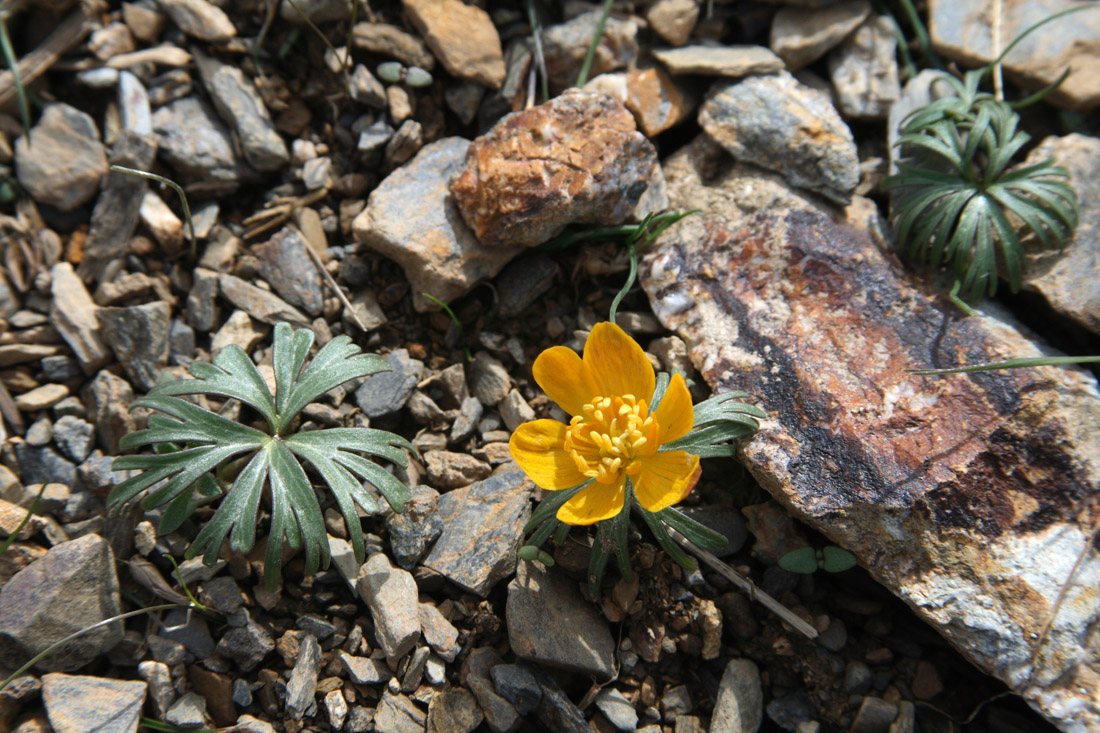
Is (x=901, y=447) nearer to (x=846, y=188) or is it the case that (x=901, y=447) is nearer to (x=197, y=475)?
(x=846, y=188)

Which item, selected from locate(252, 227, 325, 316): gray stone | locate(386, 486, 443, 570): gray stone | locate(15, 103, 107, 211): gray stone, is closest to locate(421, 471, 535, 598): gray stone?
locate(386, 486, 443, 570): gray stone

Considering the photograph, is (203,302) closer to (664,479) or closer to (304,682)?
(304,682)

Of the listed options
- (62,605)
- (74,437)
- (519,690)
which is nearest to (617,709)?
(519,690)

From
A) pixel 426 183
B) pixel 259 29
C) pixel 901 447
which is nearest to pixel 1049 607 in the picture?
pixel 901 447

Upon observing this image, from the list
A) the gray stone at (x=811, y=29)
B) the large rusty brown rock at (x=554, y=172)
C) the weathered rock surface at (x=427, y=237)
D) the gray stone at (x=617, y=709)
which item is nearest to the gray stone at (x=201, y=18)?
the weathered rock surface at (x=427, y=237)

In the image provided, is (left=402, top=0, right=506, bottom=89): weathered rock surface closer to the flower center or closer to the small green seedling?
the flower center

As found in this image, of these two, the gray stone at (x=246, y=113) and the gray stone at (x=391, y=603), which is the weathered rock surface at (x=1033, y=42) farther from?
the gray stone at (x=391, y=603)
